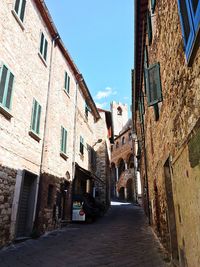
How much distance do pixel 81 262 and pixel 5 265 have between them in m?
1.64

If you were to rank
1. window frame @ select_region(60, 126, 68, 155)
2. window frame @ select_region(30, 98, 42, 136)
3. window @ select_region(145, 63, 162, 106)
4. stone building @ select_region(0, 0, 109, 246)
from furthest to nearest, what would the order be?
window frame @ select_region(60, 126, 68, 155)
window frame @ select_region(30, 98, 42, 136)
stone building @ select_region(0, 0, 109, 246)
window @ select_region(145, 63, 162, 106)

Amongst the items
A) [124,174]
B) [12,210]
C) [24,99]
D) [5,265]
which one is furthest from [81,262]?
[124,174]

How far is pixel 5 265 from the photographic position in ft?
16.7

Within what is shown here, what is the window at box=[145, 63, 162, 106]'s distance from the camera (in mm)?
Answer: 5536

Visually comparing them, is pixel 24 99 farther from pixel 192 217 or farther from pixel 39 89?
pixel 192 217

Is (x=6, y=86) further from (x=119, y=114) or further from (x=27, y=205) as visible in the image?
(x=119, y=114)

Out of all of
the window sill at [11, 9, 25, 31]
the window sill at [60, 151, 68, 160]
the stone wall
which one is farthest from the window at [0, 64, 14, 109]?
the window sill at [60, 151, 68, 160]

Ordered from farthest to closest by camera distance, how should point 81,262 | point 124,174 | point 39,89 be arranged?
point 124,174 → point 39,89 → point 81,262

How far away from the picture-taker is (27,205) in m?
8.43

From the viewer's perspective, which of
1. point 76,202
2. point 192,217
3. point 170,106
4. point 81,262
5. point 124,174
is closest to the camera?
point 192,217

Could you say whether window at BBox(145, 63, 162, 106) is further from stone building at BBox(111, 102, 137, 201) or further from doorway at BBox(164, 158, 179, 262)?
stone building at BBox(111, 102, 137, 201)

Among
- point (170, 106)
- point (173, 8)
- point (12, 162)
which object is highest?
point (173, 8)

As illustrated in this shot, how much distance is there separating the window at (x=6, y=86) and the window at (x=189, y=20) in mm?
5191

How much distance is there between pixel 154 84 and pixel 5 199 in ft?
16.6
